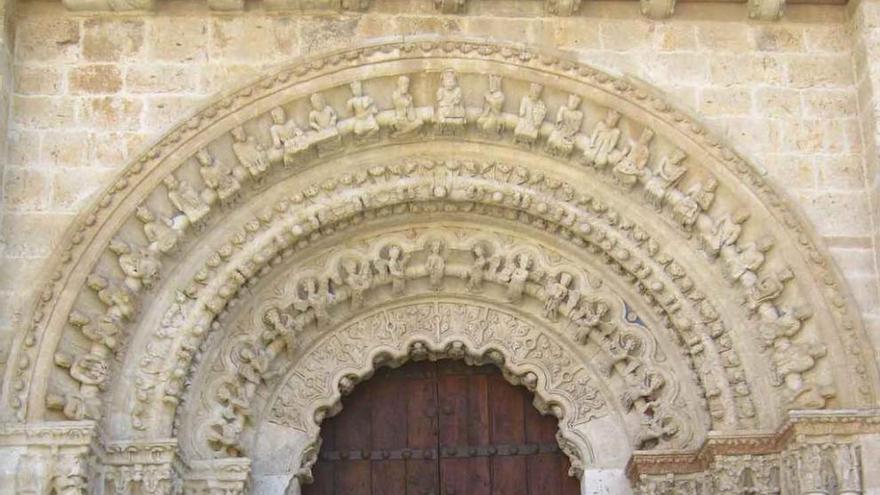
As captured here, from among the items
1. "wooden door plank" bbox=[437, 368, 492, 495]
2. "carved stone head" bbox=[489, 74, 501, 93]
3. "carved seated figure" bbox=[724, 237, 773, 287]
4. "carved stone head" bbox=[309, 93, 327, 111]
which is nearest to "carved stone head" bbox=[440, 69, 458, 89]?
"carved stone head" bbox=[489, 74, 501, 93]

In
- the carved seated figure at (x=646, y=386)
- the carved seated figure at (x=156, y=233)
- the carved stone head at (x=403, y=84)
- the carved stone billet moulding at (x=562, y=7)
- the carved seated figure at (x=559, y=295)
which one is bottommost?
the carved seated figure at (x=646, y=386)

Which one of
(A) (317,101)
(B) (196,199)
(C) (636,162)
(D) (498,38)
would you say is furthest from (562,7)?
(B) (196,199)

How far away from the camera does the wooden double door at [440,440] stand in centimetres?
986

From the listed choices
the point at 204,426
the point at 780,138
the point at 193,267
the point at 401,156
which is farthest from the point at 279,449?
the point at 780,138

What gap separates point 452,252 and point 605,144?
118cm

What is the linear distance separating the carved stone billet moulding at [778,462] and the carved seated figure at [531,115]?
2021 millimetres

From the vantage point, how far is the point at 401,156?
9773 millimetres

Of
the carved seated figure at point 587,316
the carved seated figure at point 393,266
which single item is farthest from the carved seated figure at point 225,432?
the carved seated figure at point 587,316

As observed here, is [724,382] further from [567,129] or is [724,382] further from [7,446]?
[7,446]

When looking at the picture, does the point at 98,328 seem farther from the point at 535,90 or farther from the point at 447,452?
the point at 535,90

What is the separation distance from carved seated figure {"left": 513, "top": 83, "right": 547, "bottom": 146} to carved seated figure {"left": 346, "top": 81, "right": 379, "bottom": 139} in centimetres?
86

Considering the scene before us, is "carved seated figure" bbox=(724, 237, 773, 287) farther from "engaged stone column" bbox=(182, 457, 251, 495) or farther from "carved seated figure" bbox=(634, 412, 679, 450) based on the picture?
"engaged stone column" bbox=(182, 457, 251, 495)

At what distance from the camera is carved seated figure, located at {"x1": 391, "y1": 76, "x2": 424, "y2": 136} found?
376 inches

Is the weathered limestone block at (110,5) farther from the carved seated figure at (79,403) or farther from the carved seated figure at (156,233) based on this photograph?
the carved seated figure at (79,403)
